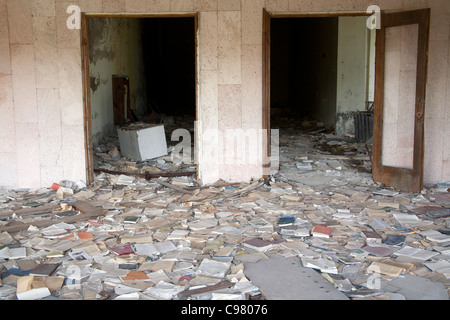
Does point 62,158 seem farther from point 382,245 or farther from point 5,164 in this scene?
point 382,245

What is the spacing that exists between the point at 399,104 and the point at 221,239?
134 inches

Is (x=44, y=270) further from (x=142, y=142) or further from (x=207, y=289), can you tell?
(x=142, y=142)

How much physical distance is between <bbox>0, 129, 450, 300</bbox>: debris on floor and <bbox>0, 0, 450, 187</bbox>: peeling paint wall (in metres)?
0.42

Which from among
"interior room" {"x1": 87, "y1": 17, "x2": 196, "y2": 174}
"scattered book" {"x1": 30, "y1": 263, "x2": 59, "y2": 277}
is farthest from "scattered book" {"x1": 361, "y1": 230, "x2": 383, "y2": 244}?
"interior room" {"x1": 87, "y1": 17, "x2": 196, "y2": 174}

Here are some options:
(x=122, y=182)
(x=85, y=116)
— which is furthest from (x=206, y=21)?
(x=122, y=182)

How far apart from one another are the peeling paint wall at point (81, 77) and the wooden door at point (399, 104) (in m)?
0.32

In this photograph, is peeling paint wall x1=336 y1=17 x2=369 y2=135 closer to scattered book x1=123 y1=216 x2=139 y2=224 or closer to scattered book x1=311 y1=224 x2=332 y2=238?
scattered book x1=311 y1=224 x2=332 y2=238

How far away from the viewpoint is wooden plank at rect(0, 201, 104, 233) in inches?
197

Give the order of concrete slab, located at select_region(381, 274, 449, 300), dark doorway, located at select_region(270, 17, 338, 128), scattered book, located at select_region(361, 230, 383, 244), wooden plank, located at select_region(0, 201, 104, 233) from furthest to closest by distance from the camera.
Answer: dark doorway, located at select_region(270, 17, 338, 128)
wooden plank, located at select_region(0, 201, 104, 233)
scattered book, located at select_region(361, 230, 383, 244)
concrete slab, located at select_region(381, 274, 449, 300)

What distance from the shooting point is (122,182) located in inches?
271

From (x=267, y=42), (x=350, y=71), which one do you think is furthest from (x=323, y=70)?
(x=267, y=42)

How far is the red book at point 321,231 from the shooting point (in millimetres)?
4730

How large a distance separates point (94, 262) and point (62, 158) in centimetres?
292

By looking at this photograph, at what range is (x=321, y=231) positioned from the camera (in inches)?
189
